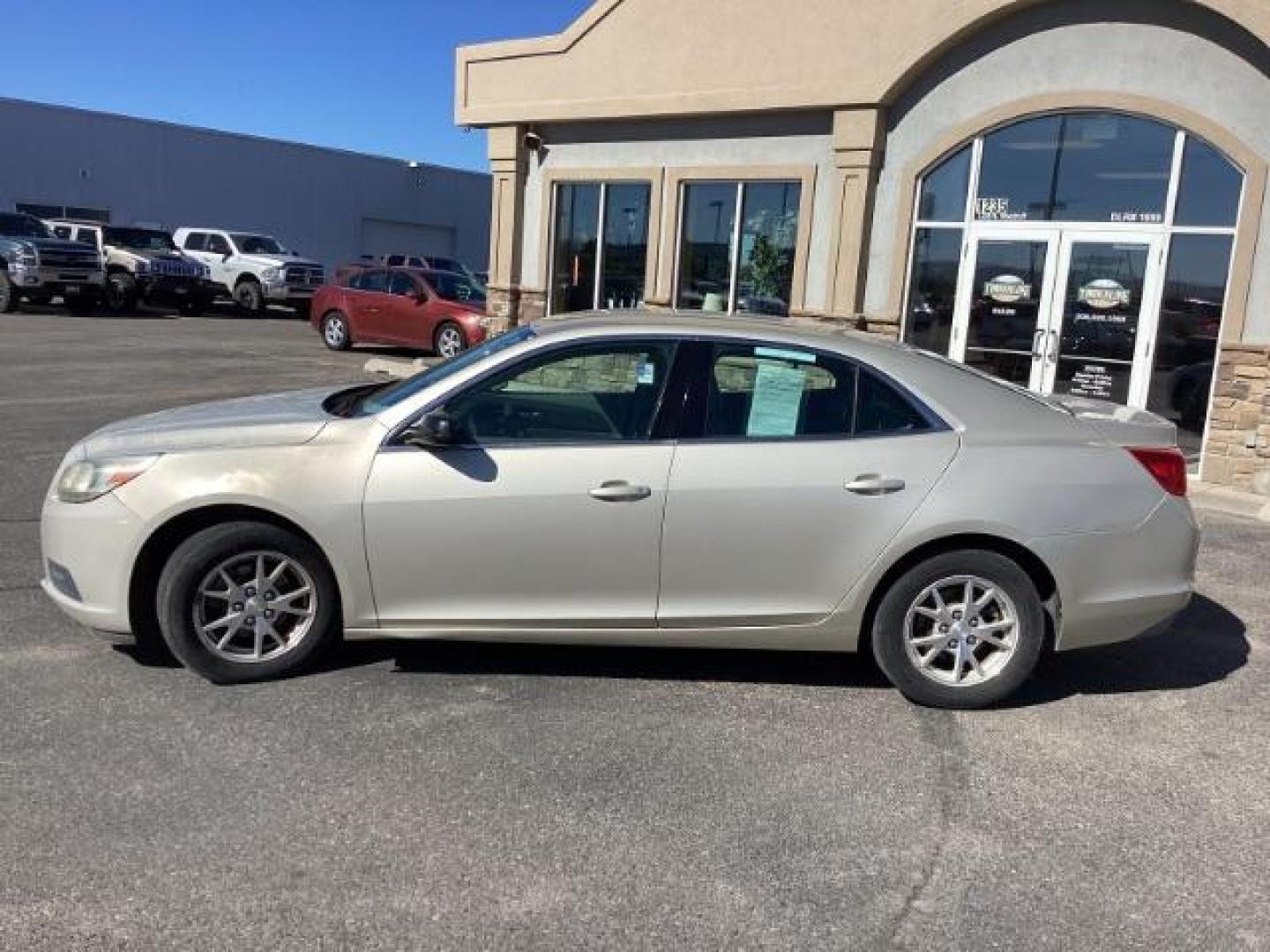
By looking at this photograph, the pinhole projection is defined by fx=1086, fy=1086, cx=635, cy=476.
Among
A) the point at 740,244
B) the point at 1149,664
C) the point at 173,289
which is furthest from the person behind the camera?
the point at 173,289

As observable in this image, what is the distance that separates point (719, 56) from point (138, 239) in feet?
67.7

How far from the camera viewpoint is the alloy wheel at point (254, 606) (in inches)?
170

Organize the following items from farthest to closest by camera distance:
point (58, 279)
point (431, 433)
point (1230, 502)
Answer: point (58, 279) → point (1230, 502) → point (431, 433)

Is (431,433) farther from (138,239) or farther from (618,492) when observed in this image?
(138,239)

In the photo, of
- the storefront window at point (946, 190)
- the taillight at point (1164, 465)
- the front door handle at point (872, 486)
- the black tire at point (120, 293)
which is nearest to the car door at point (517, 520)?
the front door handle at point (872, 486)

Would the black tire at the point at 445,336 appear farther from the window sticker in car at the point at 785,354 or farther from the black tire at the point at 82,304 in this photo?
the window sticker in car at the point at 785,354

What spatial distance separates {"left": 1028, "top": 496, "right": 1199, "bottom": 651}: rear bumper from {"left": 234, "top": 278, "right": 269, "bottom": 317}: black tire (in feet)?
89.1

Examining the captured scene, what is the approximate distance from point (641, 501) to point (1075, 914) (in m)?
2.05

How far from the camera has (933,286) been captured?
11320 millimetres

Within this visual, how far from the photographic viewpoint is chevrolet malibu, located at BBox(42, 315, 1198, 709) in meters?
4.25

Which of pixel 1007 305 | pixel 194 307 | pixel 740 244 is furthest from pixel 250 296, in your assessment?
pixel 1007 305

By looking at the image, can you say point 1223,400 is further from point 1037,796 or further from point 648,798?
point 648,798

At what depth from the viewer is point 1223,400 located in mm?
9719

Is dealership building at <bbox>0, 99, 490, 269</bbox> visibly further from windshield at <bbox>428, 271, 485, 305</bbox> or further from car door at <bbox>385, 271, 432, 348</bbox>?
windshield at <bbox>428, 271, 485, 305</bbox>
